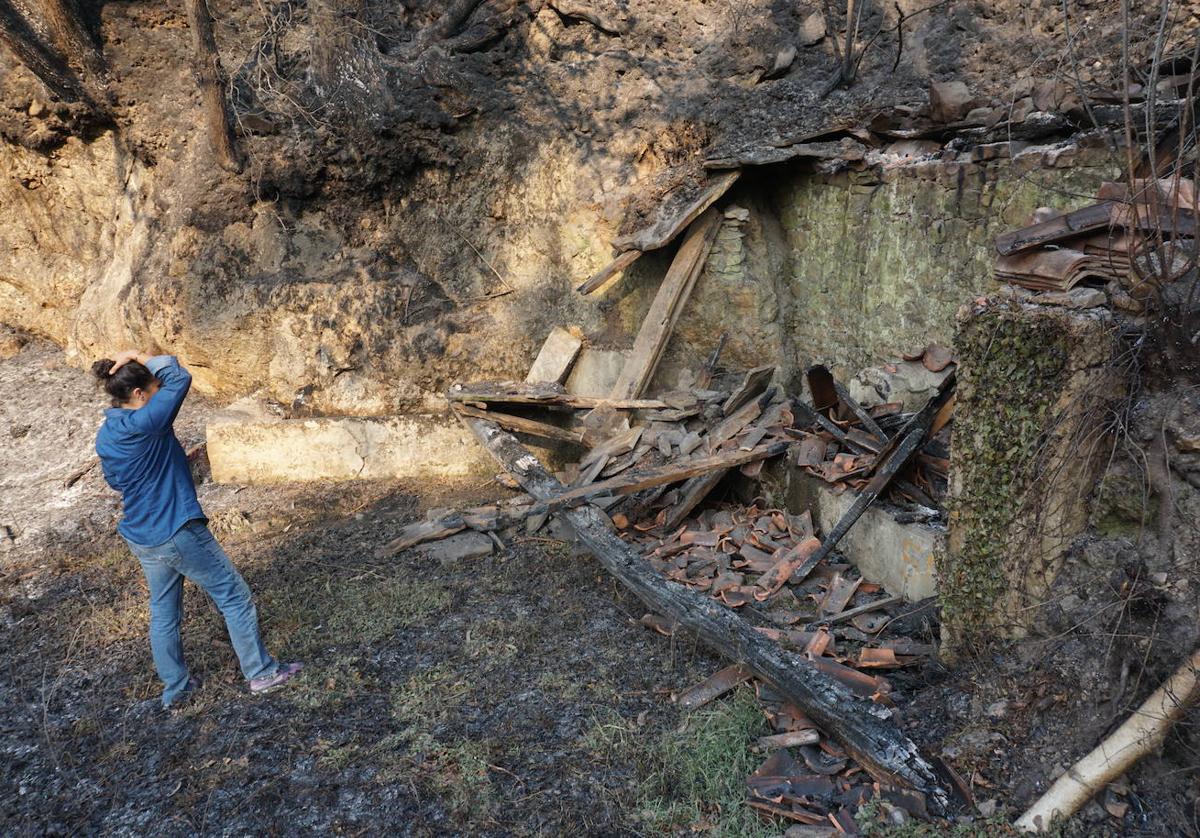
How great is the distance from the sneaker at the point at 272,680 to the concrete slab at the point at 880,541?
402cm

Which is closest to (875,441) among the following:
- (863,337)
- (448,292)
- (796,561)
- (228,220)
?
(796,561)

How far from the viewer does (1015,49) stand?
7207 mm

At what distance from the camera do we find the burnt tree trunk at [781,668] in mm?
3525

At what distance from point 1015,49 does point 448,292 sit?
6.32 metres

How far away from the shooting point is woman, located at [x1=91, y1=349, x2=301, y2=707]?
14.1ft

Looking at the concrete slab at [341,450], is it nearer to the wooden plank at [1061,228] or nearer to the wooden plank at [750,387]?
the wooden plank at [750,387]

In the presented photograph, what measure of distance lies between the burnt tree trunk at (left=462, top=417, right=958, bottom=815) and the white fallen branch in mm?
368

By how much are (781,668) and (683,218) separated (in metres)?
4.86

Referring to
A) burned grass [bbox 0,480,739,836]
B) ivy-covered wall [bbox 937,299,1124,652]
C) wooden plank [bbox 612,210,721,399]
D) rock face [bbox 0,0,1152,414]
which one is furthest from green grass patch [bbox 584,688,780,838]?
rock face [bbox 0,0,1152,414]

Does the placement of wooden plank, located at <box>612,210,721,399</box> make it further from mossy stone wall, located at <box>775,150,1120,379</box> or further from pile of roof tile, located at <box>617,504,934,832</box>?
pile of roof tile, located at <box>617,504,934,832</box>

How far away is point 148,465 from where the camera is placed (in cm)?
438

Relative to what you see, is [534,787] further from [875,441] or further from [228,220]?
[228,220]

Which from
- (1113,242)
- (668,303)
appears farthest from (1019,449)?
(668,303)

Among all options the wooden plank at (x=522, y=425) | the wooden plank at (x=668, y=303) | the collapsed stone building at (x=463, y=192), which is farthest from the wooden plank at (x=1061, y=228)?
the wooden plank at (x=522, y=425)
